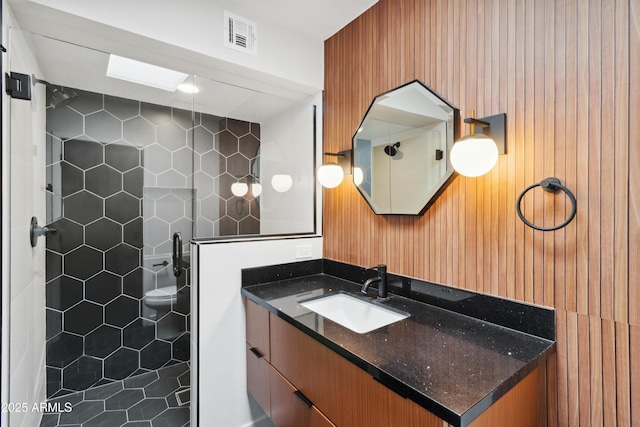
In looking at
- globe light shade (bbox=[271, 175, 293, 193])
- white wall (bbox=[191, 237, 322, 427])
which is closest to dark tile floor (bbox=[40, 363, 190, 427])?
white wall (bbox=[191, 237, 322, 427])

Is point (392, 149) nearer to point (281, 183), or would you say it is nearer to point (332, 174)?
point (332, 174)

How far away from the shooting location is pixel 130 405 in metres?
2.04

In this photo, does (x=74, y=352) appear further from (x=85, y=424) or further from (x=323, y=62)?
(x=323, y=62)

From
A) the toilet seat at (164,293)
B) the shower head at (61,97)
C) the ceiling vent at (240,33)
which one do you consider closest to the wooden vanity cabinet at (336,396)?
the toilet seat at (164,293)

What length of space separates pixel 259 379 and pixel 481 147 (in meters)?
1.56

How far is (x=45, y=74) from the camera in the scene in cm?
166

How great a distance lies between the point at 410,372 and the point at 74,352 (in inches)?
95.2

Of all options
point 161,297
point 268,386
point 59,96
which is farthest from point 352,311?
point 59,96

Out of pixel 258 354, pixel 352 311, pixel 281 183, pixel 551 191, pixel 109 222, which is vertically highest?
pixel 281 183

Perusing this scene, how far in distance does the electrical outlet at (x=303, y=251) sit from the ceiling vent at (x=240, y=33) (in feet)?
4.03

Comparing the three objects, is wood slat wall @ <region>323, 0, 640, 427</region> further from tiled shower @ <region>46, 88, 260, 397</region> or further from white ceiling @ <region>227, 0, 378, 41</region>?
tiled shower @ <region>46, 88, 260, 397</region>

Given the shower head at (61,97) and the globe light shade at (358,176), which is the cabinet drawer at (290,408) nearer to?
the globe light shade at (358,176)

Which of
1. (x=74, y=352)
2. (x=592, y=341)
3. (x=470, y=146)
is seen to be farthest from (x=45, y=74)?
(x=592, y=341)

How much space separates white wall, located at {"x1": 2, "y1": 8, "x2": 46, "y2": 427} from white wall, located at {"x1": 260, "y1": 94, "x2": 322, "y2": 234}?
1150mm
